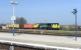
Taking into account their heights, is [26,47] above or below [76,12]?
below

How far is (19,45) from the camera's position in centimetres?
2305

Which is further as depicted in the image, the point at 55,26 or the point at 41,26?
the point at 41,26

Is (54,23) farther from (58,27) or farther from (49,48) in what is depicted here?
(49,48)

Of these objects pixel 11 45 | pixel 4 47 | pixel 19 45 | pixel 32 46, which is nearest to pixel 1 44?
pixel 4 47

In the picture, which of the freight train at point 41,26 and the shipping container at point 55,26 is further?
the freight train at point 41,26

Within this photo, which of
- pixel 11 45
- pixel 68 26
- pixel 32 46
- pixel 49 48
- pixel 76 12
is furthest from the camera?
pixel 68 26

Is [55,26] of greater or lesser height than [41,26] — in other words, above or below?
above

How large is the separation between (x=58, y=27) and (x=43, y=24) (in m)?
5.37

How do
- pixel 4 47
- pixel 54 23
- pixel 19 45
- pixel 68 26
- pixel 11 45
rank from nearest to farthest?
pixel 19 45 < pixel 11 45 < pixel 4 47 < pixel 54 23 < pixel 68 26

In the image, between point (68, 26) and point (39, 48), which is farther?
point (68, 26)

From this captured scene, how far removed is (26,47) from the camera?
856 inches

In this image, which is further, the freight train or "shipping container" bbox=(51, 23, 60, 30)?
the freight train

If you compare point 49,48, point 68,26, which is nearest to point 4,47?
point 49,48

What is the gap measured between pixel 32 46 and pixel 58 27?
55034 millimetres
